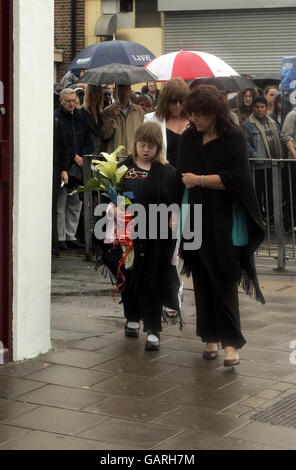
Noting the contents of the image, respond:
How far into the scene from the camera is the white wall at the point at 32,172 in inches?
256

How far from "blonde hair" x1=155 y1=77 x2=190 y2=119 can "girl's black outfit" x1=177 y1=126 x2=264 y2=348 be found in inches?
43.9

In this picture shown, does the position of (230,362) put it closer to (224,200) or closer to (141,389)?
(141,389)

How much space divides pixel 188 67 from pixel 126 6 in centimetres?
1695

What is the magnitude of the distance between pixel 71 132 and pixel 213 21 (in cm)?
1673

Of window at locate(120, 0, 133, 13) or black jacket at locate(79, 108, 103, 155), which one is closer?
black jacket at locate(79, 108, 103, 155)

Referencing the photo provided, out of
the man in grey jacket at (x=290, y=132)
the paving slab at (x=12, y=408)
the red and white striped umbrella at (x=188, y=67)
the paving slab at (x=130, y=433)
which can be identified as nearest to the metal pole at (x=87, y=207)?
the red and white striped umbrella at (x=188, y=67)

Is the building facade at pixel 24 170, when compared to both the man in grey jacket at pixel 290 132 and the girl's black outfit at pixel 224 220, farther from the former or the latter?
the man in grey jacket at pixel 290 132

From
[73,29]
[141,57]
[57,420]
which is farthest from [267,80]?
[57,420]

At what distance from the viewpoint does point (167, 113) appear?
799cm

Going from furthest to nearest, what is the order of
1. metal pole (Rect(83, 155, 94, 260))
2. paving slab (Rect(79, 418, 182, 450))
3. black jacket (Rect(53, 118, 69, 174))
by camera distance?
black jacket (Rect(53, 118, 69, 174)), metal pole (Rect(83, 155, 94, 260)), paving slab (Rect(79, 418, 182, 450))

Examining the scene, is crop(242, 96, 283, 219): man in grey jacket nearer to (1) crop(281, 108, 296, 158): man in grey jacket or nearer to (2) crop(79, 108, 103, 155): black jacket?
(1) crop(281, 108, 296, 158): man in grey jacket

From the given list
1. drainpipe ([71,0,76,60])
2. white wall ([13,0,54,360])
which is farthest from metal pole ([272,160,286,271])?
drainpipe ([71,0,76,60])

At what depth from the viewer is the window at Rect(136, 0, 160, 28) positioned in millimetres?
28484
